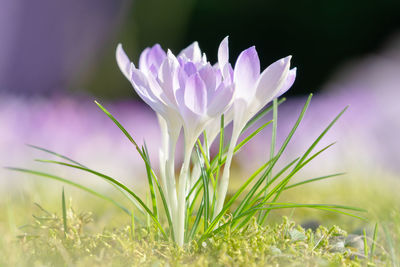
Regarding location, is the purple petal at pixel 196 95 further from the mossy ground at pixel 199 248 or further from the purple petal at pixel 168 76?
the mossy ground at pixel 199 248

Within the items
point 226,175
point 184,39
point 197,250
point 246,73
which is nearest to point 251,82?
point 246,73

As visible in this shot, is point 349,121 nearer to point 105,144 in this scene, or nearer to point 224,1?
point 105,144

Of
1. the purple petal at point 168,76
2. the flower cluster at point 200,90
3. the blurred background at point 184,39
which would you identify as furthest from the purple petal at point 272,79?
the blurred background at point 184,39

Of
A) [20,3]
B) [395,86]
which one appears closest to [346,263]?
[395,86]

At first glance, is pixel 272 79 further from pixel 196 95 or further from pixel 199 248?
pixel 199 248

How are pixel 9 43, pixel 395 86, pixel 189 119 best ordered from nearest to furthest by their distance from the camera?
pixel 189 119
pixel 395 86
pixel 9 43
